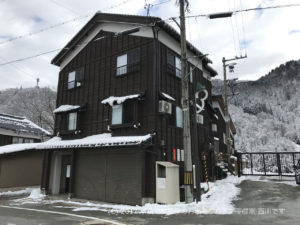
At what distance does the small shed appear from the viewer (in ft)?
35.1

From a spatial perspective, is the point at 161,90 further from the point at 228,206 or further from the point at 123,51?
the point at 228,206

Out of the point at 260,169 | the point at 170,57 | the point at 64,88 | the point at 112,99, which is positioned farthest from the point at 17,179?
the point at 260,169

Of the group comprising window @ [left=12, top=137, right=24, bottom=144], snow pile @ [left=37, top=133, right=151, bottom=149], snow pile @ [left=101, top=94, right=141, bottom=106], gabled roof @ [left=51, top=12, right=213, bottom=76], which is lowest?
snow pile @ [left=37, top=133, right=151, bottom=149]

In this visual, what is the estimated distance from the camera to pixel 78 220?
26.6 feet

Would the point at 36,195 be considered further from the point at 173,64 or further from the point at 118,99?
the point at 173,64

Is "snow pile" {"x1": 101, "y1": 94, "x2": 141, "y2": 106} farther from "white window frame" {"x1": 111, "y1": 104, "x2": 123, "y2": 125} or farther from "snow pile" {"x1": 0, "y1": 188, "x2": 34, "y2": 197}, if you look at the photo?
"snow pile" {"x1": 0, "y1": 188, "x2": 34, "y2": 197}

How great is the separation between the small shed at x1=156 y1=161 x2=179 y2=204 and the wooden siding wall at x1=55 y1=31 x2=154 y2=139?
2065 millimetres

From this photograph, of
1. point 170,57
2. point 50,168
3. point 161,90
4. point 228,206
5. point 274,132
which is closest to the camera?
point 228,206

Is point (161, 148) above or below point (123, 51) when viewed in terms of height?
below

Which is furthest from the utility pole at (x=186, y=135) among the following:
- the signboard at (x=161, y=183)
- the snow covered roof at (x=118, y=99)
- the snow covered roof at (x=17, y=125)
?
the snow covered roof at (x=17, y=125)

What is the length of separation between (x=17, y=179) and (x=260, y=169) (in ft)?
77.9

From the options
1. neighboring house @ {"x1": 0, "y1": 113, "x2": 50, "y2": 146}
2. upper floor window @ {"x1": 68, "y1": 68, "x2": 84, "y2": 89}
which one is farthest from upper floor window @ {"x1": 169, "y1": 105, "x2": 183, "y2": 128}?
neighboring house @ {"x1": 0, "y1": 113, "x2": 50, "y2": 146}

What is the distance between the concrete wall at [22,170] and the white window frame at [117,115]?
8.76 metres

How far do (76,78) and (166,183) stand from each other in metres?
10.4
